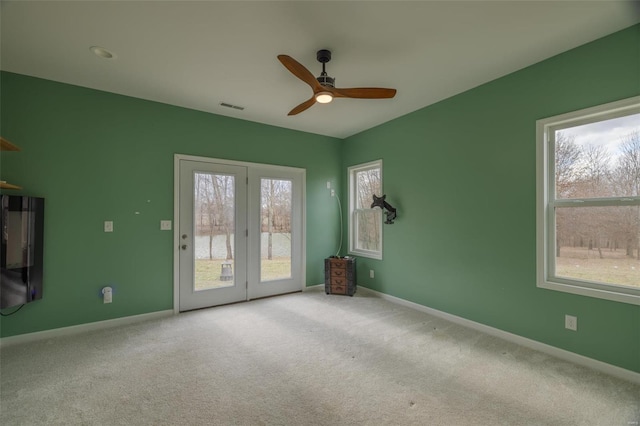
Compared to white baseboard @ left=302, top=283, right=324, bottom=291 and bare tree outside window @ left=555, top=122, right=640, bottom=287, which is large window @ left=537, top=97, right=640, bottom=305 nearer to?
bare tree outside window @ left=555, top=122, right=640, bottom=287

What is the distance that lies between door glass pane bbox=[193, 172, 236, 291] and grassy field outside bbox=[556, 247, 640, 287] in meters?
3.79

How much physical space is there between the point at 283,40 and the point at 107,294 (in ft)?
10.7

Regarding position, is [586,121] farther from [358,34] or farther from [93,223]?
[93,223]

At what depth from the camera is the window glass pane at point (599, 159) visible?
2207 millimetres

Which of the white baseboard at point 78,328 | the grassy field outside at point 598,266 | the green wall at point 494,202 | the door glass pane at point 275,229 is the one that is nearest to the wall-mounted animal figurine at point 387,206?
the green wall at point 494,202

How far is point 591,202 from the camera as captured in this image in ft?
7.80

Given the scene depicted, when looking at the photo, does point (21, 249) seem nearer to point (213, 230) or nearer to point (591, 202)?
point (213, 230)

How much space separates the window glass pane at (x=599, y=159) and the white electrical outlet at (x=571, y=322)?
1.07 metres

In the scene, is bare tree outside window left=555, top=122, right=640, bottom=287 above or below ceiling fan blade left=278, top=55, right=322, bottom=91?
below

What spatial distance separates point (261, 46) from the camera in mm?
2350

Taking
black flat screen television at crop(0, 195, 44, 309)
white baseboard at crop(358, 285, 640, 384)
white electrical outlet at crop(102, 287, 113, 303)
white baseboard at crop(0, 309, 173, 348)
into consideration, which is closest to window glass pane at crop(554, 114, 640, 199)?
white baseboard at crop(358, 285, 640, 384)

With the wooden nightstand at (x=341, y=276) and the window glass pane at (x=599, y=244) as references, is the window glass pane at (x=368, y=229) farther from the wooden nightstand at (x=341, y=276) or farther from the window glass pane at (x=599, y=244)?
the window glass pane at (x=599, y=244)

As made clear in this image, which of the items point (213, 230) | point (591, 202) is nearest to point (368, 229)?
point (213, 230)

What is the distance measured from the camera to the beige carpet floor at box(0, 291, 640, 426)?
1779mm
